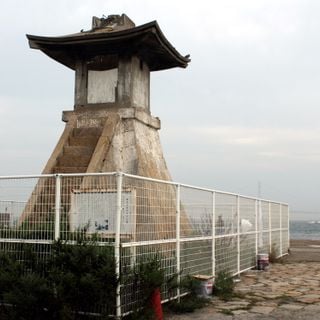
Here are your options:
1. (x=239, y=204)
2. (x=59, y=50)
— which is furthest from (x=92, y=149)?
(x=239, y=204)

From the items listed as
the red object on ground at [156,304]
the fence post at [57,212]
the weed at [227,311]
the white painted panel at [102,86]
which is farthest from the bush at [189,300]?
the white painted panel at [102,86]

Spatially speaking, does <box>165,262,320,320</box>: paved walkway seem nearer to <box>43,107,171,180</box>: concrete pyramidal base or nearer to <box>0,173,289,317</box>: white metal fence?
<box>0,173,289,317</box>: white metal fence

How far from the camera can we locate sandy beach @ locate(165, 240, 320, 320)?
7.79 m

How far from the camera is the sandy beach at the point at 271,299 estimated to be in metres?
7.79

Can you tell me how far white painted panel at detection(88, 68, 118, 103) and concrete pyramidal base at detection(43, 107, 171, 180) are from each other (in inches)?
15.4

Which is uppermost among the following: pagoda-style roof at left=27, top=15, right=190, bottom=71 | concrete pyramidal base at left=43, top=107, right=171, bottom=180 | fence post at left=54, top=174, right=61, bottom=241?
pagoda-style roof at left=27, top=15, right=190, bottom=71

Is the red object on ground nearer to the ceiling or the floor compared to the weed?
nearer to the ceiling

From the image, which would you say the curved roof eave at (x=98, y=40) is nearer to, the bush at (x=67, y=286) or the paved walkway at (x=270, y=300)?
the paved walkway at (x=270, y=300)

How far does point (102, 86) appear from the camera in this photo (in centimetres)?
1498

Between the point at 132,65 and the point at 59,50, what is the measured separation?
227 centimetres

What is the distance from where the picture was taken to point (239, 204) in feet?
40.1

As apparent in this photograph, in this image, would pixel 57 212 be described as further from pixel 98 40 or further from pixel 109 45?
pixel 109 45

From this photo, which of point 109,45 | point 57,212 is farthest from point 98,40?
point 57,212

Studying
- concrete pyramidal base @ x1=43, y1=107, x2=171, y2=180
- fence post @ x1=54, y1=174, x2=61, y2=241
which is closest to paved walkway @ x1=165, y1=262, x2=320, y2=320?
fence post @ x1=54, y1=174, x2=61, y2=241
